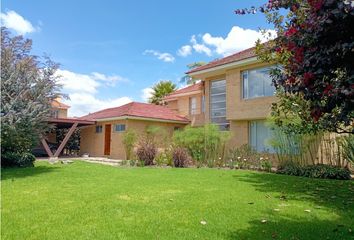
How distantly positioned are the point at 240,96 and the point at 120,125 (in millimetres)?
10299

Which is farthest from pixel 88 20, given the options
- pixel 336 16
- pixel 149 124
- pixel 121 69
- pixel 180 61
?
pixel 180 61

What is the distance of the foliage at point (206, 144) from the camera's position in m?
19.0

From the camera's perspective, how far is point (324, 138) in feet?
56.0

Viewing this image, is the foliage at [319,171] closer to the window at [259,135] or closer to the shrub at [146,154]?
the window at [259,135]

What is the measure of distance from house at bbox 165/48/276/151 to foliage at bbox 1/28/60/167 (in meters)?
11.8

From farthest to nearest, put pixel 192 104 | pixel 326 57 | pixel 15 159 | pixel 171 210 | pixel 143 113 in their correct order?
pixel 192 104 → pixel 143 113 → pixel 15 159 → pixel 171 210 → pixel 326 57

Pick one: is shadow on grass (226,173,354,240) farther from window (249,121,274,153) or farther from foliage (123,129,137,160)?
foliage (123,129,137,160)

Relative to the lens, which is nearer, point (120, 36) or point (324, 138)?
point (324, 138)

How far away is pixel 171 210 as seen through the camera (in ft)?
23.0

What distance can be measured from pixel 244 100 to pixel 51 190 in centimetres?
1471

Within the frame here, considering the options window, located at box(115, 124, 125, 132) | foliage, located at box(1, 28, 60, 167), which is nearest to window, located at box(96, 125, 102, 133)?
window, located at box(115, 124, 125, 132)

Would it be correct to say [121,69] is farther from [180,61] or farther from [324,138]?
[324,138]

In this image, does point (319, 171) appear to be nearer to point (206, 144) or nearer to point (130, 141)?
point (206, 144)

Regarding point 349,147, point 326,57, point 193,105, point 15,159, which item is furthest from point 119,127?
point 326,57
